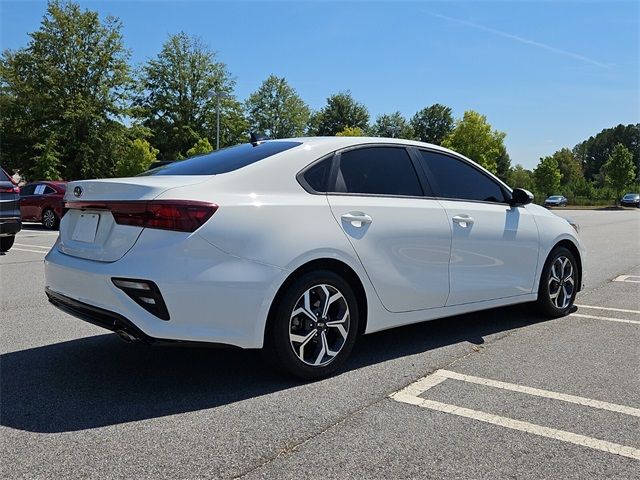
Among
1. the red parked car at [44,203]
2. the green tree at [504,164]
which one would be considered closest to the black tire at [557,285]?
the red parked car at [44,203]

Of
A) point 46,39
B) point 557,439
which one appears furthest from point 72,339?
point 46,39

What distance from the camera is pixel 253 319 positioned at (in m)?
3.34

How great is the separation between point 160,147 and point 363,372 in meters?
58.6

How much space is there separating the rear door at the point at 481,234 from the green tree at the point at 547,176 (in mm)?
62285

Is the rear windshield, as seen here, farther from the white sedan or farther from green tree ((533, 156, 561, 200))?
green tree ((533, 156, 561, 200))

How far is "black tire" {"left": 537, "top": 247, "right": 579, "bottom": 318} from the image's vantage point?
540cm

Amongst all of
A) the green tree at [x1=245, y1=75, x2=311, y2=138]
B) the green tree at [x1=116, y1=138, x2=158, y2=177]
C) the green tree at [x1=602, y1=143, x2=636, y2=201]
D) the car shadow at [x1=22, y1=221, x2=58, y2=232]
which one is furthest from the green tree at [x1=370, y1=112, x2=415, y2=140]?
the car shadow at [x1=22, y1=221, x2=58, y2=232]

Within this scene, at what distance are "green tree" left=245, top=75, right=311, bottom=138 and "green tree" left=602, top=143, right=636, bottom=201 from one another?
1443 inches

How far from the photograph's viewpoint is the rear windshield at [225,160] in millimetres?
3770

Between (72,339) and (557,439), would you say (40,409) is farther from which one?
(557,439)

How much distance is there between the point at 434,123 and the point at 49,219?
86530 millimetres

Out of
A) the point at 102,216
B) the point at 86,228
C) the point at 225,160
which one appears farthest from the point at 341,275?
the point at 86,228

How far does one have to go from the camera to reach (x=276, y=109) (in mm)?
73375

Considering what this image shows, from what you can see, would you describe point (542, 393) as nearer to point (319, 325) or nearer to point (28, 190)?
point (319, 325)
